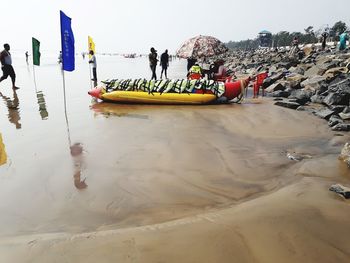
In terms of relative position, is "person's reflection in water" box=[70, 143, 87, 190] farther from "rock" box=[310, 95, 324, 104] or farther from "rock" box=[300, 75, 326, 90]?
"rock" box=[300, 75, 326, 90]

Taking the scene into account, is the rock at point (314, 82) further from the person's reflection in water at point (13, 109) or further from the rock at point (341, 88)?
the person's reflection in water at point (13, 109)

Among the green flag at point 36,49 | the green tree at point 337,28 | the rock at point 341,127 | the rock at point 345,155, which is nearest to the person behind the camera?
the rock at point 345,155

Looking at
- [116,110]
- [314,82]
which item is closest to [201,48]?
[314,82]

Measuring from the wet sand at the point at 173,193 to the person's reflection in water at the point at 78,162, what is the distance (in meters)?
0.02

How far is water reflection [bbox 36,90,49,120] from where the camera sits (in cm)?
895

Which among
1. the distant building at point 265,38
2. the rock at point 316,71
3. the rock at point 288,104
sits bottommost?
the rock at point 288,104

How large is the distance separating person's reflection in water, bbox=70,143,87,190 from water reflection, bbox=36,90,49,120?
3214 mm

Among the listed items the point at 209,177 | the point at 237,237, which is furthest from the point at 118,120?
the point at 237,237

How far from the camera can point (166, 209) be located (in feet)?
11.9

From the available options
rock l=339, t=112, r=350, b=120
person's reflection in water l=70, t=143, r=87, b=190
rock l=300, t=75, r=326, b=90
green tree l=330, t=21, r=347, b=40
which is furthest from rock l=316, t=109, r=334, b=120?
green tree l=330, t=21, r=347, b=40

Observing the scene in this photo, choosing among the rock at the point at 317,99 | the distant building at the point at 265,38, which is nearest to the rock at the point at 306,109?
the rock at the point at 317,99

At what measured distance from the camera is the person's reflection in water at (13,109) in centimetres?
822

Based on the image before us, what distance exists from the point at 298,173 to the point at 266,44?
72456mm

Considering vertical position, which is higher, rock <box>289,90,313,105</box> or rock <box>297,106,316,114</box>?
rock <box>289,90,313,105</box>
